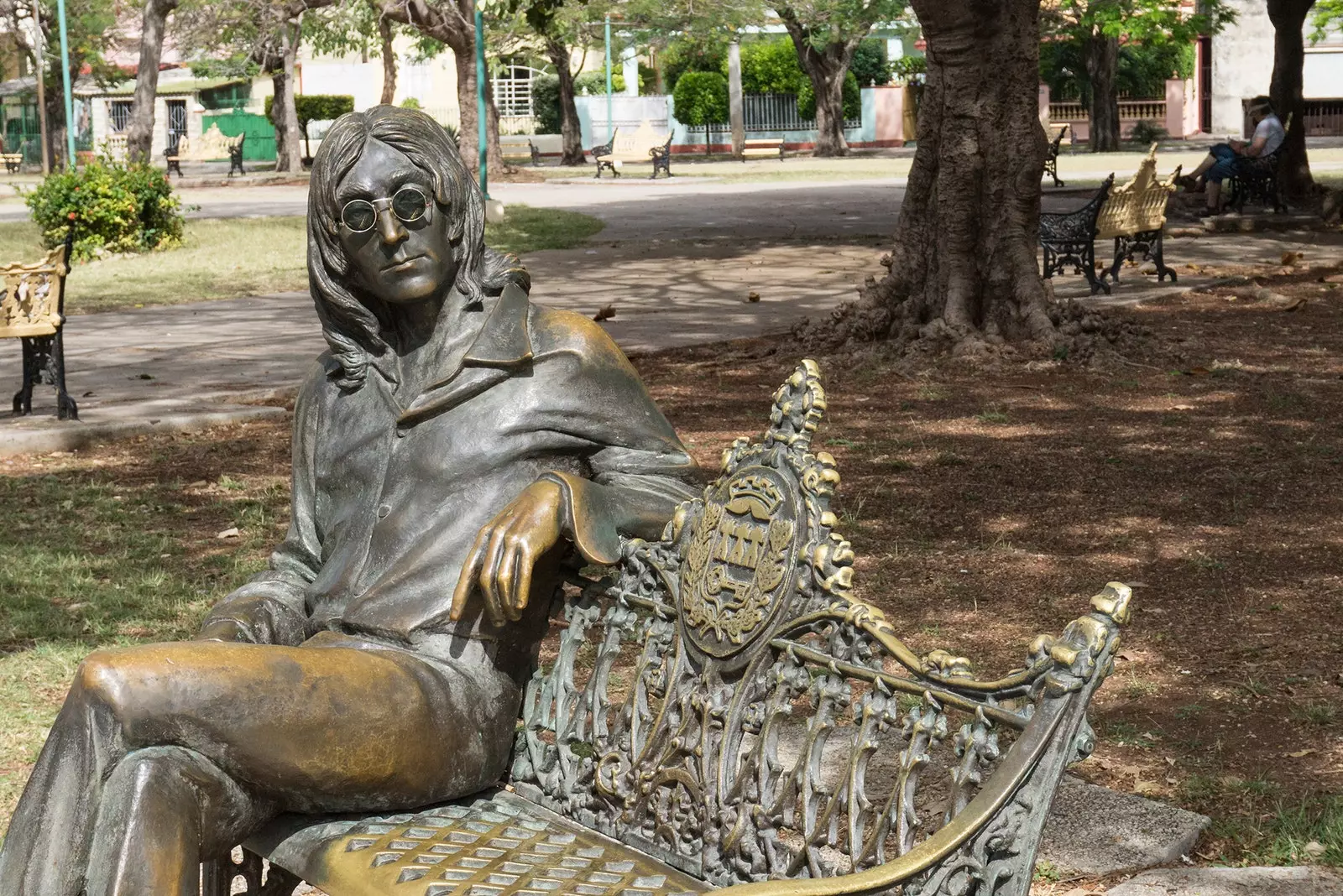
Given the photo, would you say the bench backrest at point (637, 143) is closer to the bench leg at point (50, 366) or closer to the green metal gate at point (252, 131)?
the green metal gate at point (252, 131)

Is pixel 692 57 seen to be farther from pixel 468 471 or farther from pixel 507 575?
pixel 507 575

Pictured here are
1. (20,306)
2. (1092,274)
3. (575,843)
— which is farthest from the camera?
(1092,274)

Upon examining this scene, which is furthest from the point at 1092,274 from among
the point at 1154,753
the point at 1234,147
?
the point at 1154,753

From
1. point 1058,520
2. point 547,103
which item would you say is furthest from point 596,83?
point 1058,520

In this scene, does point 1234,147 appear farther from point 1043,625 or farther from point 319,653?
point 319,653

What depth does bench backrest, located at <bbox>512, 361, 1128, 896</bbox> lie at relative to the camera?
7.63 feet

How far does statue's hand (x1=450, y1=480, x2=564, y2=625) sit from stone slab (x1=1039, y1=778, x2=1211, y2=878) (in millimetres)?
1414

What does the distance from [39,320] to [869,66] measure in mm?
45268

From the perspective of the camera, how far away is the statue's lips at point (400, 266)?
3125mm

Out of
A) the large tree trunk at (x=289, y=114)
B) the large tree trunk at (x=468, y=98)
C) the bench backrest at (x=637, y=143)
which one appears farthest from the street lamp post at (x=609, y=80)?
the large tree trunk at (x=468, y=98)

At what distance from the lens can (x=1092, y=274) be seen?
1445 centimetres

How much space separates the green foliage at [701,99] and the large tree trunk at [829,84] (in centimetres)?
717

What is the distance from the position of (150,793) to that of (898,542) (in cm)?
459

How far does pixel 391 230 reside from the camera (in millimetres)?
3078
